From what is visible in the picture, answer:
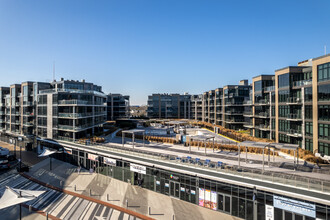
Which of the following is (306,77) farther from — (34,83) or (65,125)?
(34,83)

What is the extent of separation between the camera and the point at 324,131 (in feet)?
79.3

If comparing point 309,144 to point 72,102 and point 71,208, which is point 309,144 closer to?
point 71,208

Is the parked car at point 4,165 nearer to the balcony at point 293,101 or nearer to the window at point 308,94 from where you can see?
the balcony at point 293,101

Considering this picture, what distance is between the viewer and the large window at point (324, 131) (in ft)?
77.8

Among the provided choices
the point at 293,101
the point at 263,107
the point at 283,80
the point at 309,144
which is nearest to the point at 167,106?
the point at 263,107

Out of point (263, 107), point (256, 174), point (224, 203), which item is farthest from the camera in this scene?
point (263, 107)

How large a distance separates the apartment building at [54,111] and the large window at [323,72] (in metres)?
38.3

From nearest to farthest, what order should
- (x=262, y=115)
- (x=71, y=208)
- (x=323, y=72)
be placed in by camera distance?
(x=71, y=208)
(x=323, y=72)
(x=262, y=115)

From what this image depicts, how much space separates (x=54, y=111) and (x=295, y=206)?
136ft

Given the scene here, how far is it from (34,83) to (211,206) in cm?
4893

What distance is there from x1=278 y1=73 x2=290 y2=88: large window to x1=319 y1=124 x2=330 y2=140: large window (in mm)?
9504

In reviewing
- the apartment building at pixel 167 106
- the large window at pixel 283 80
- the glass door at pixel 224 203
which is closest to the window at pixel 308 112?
the large window at pixel 283 80

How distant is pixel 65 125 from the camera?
125 ft

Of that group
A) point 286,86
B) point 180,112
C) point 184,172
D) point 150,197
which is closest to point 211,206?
point 184,172
